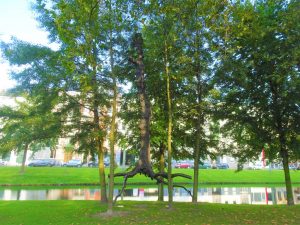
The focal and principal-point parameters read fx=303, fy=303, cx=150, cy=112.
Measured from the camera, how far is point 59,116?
49.7 ft

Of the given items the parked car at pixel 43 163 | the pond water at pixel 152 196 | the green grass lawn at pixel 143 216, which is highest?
the parked car at pixel 43 163

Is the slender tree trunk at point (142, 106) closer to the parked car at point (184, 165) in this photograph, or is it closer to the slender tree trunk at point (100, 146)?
the slender tree trunk at point (100, 146)

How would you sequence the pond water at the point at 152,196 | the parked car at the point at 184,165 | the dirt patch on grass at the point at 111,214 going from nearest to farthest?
the dirt patch on grass at the point at 111,214 < the pond water at the point at 152,196 < the parked car at the point at 184,165

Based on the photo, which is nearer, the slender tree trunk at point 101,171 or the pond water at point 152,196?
the slender tree trunk at point 101,171

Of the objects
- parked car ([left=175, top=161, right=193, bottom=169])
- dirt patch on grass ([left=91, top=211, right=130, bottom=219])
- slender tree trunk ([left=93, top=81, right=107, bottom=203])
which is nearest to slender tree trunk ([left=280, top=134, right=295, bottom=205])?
dirt patch on grass ([left=91, top=211, right=130, bottom=219])

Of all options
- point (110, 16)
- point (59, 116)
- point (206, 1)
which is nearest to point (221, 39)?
point (206, 1)

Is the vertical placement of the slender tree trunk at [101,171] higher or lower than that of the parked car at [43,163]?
lower

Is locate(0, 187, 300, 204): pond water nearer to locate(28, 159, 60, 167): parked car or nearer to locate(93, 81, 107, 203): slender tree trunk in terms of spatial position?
locate(93, 81, 107, 203): slender tree trunk

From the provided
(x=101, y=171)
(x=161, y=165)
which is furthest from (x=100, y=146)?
(x=161, y=165)

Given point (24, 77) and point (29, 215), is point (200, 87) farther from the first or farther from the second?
point (29, 215)

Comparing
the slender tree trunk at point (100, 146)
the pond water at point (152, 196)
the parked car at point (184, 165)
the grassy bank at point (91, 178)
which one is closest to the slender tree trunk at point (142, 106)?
the slender tree trunk at point (100, 146)

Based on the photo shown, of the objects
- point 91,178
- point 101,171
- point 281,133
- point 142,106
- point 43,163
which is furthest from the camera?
point 43,163

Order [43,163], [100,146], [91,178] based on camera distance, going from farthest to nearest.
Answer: [43,163] → [91,178] → [100,146]

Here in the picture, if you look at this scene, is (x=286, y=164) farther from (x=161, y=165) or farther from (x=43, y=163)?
(x=43, y=163)
